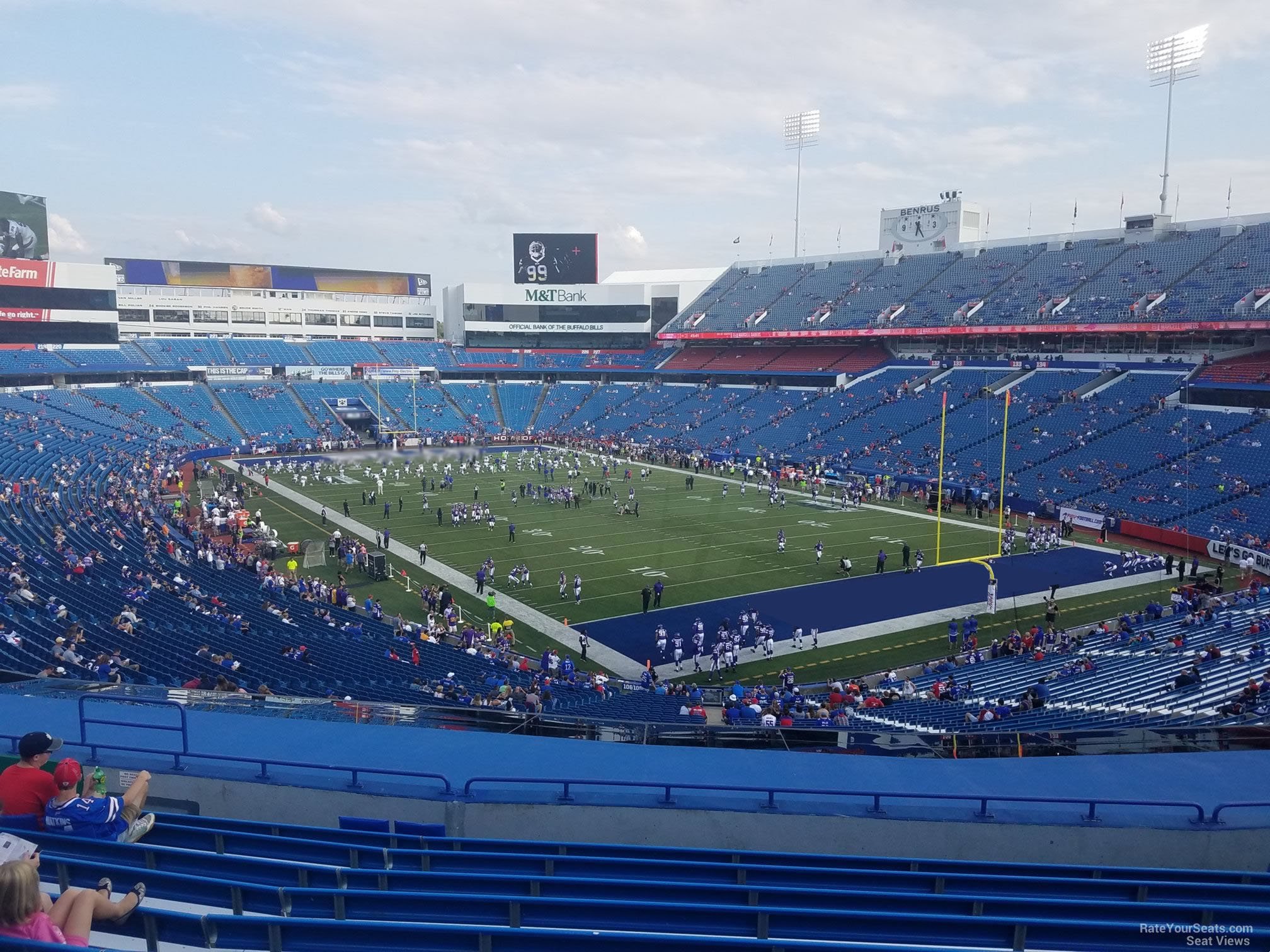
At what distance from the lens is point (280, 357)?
2768 inches

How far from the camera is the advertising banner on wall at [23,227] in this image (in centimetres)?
5141

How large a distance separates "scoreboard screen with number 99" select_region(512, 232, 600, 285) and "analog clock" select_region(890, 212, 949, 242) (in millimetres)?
26417

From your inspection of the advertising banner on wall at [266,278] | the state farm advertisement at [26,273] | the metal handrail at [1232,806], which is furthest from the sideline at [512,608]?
the advertising banner on wall at [266,278]

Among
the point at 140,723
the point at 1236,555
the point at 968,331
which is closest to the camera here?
the point at 140,723

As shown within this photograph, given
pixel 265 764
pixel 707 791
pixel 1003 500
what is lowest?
pixel 1003 500

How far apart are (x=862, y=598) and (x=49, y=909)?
22.1 metres

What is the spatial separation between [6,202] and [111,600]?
154 feet

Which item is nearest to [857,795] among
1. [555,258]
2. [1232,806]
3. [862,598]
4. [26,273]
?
[1232,806]

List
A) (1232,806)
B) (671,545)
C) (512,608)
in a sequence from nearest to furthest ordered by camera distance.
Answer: (1232,806)
(512,608)
(671,545)

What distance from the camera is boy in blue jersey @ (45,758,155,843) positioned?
4660 mm

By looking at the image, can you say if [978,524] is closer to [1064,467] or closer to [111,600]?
[1064,467]

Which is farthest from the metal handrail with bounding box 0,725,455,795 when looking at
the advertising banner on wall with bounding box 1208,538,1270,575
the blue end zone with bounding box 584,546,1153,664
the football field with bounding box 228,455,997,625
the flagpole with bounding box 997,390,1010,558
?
the advertising banner on wall with bounding box 1208,538,1270,575

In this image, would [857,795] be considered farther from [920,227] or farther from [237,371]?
[237,371]

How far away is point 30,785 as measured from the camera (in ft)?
16.0
